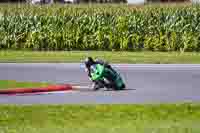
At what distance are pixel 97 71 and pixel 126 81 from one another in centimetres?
286

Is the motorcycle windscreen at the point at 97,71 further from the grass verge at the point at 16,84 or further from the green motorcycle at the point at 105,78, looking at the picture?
the grass verge at the point at 16,84

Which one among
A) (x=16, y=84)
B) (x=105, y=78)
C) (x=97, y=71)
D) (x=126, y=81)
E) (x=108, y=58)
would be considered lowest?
(x=108, y=58)

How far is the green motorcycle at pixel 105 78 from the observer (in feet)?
65.0

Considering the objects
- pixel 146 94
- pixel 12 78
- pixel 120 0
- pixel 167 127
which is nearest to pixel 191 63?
pixel 12 78

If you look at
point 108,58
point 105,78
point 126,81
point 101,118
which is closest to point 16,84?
point 105,78

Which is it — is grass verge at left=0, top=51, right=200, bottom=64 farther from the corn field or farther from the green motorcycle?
the green motorcycle

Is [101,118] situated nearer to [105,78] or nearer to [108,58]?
[105,78]

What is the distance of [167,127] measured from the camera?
12.7 m

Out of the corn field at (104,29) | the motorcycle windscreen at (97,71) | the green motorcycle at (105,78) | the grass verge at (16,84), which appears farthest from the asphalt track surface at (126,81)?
the corn field at (104,29)

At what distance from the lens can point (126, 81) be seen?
74.2 feet

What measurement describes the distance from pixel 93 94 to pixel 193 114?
16.1ft

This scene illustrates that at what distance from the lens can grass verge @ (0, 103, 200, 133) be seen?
1260 centimetres

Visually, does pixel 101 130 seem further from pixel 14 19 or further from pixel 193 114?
pixel 14 19

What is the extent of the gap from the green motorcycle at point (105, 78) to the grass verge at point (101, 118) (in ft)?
14.6
